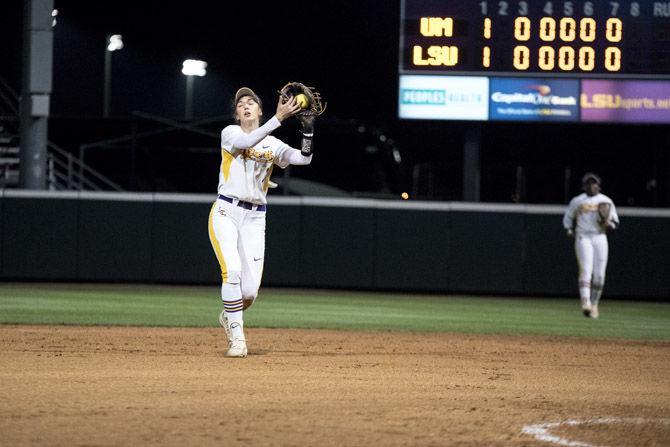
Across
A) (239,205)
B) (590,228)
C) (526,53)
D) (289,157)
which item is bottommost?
(590,228)

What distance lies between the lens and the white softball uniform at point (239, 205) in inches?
327

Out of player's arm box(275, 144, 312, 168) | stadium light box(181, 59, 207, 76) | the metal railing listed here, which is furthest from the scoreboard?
player's arm box(275, 144, 312, 168)

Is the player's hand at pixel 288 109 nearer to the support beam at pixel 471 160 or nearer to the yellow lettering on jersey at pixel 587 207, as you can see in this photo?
the yellow lettering on jersey at pixel 587 207

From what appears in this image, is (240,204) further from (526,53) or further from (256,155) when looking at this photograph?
(526,53)

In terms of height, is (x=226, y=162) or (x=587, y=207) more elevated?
(x=226, y=162)

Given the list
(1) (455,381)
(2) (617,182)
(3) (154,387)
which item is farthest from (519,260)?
(2) (617,182)

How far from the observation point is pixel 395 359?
29.1ft

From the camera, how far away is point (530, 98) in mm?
19078

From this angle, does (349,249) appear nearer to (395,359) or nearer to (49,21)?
(49,21)

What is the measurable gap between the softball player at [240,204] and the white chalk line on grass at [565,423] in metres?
3.11

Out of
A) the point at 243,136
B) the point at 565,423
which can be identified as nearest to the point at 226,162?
the point at 243,136

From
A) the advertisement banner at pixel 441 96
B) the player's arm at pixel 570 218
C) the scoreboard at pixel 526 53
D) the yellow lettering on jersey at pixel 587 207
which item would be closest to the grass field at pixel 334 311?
the player's arm at pixel 570 218

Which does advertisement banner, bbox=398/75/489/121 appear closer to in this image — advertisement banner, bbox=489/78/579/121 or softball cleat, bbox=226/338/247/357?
advertisement banner, bbox=489/78/579/121

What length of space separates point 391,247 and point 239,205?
10609 millimetres
